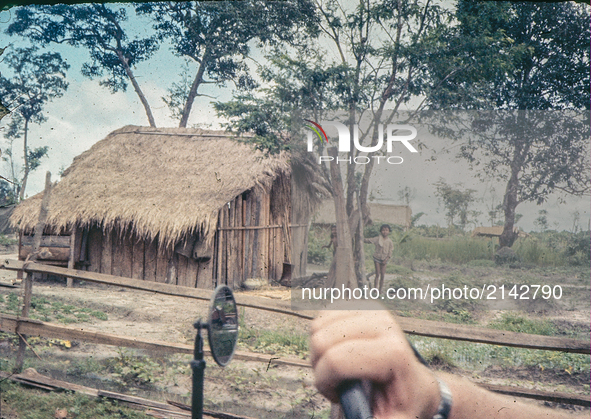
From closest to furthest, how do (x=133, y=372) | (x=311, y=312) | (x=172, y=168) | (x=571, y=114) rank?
(x=311, y=312), (x=133, y=372), (x=571, y=114), (x=172, y=168)

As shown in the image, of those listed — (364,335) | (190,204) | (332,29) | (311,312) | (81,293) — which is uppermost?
(332,29)

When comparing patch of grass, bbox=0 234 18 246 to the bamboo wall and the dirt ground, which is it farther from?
the bamboo wall

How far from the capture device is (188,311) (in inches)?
217

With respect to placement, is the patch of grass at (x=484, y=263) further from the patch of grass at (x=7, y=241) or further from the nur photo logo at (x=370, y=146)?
the patch of grass at (x=7, y=241)

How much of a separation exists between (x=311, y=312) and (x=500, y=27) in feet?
11.5

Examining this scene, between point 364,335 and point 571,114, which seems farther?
point 571,114

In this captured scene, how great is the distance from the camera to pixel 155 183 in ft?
21.6

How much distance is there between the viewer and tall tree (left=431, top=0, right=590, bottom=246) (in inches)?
164


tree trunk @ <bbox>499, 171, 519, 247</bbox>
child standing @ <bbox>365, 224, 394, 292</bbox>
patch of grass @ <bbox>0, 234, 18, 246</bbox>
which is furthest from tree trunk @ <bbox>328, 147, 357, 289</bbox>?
patch of grass @ <bbox>0, 234, 18, 246</bbox>

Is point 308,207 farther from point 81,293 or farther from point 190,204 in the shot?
point 81,293

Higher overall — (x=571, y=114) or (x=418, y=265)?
(x=571, y=114)

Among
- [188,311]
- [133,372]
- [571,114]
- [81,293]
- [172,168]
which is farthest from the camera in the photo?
[172,168]

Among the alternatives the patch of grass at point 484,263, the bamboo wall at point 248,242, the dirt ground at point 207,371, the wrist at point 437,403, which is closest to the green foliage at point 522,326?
the dirt ground at point 207,371

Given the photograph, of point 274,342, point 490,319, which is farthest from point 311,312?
point 490,319
